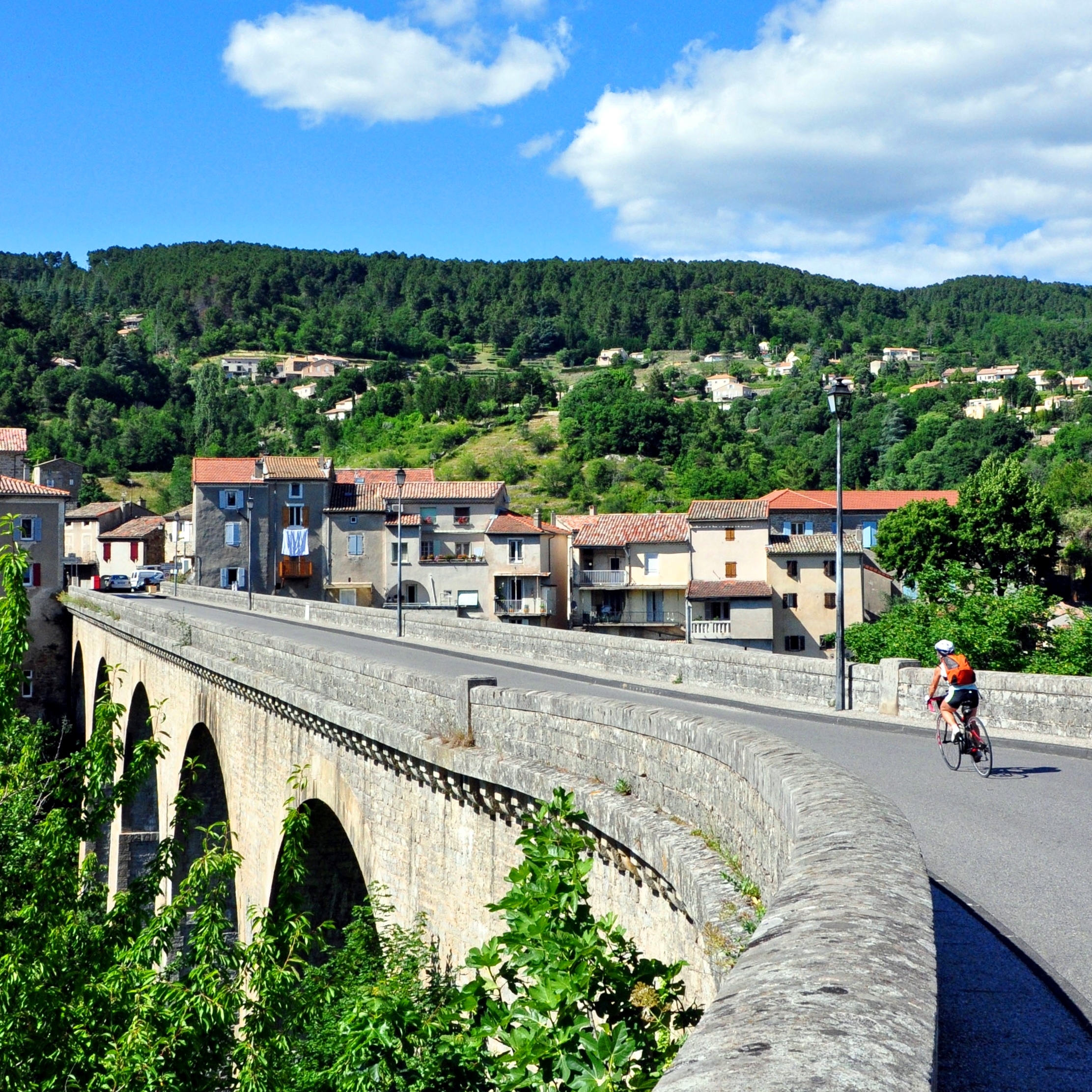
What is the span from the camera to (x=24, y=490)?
5294 cm

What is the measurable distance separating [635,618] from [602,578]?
3.11 metres

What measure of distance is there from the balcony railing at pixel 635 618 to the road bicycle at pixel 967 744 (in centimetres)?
5679

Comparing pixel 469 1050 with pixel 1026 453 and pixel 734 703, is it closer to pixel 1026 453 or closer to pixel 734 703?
pixel 734 703

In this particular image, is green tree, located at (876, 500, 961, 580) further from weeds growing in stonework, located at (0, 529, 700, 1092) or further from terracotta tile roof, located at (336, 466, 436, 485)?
weeds growing in stonework, located at (0, 529, 700, 1092)

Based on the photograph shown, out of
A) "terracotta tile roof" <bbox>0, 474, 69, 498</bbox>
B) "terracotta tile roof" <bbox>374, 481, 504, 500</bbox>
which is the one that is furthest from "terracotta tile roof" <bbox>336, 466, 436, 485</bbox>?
"terracotta tile roof" <bbox>0, 474, 69, 498</bbox>

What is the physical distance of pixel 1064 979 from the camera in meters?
4.96

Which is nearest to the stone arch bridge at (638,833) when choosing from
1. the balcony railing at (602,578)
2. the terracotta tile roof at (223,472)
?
the balcony railing at (602,578)

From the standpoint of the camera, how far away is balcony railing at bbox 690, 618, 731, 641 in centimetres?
6041

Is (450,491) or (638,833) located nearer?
(638,833)

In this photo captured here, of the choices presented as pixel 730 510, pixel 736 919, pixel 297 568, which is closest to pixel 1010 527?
pixel 730 510

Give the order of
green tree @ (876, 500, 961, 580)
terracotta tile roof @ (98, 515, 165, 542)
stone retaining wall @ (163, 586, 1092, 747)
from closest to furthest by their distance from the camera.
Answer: stone retaining wall @ (163, 586, 1092, 747) < green tree @ (876, 500, 961, 580) < terracotta tile roof @ (98, 515, 165, 542)

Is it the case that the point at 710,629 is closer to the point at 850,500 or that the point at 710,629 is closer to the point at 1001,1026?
the point at 850,500

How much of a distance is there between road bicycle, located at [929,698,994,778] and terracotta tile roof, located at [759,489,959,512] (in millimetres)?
59390

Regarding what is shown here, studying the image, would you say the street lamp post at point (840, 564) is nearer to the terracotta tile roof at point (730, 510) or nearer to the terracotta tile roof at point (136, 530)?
the terracotta tile roof at point (730, 510)
